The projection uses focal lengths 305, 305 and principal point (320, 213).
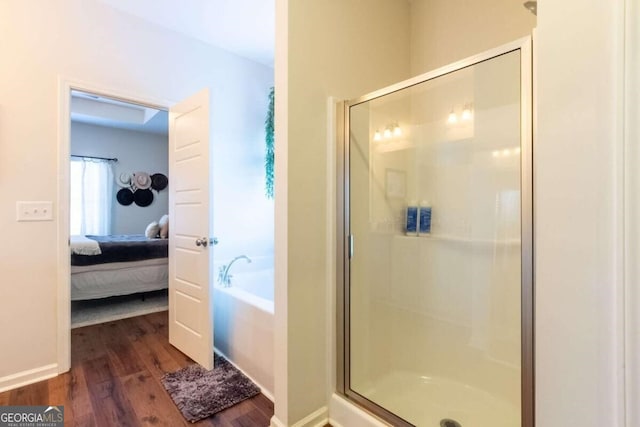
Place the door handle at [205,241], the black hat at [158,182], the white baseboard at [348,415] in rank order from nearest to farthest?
the white baseboard at [348,415], the door handle at [205,241], the black hat at [158,182]

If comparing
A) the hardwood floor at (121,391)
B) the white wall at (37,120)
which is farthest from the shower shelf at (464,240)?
the white wall at (37,120)

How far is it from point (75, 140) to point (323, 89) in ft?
19.0

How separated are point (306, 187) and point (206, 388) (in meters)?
1.41

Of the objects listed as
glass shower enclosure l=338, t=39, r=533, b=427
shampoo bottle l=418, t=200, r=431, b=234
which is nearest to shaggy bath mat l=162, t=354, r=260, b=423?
glass shower enclosure l=338, t=39, r=533, b=427

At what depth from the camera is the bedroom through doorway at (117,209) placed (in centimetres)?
338

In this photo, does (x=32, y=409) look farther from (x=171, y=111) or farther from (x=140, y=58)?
(x=140, y=58)

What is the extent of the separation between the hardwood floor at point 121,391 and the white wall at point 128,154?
12.5 feet

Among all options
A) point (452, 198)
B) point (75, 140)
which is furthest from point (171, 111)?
point (75, 140)

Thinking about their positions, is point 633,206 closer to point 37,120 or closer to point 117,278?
point 37,120

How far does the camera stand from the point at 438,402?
1.65 meters

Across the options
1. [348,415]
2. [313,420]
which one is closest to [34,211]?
[313,420]

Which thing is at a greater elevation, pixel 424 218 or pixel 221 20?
pixel 221 20

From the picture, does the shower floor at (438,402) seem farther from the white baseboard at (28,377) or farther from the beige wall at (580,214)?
the white baseboard at (28,377)

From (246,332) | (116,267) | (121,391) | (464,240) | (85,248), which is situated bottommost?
(121,391)
